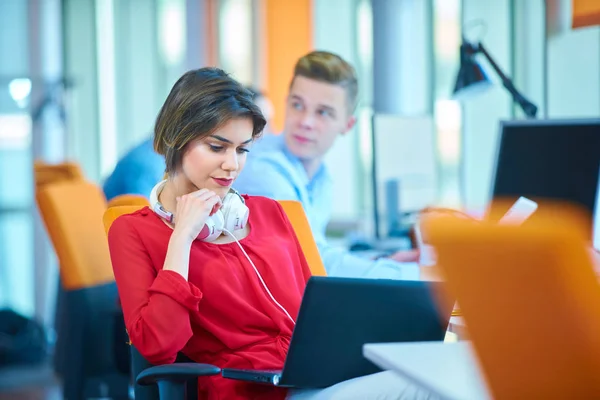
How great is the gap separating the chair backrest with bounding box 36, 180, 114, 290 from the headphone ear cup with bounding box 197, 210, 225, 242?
2.78 ft

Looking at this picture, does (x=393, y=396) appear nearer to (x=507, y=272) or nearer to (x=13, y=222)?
(x=507, y=272)

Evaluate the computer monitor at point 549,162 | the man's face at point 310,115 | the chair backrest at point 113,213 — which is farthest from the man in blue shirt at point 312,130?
the chair backrest at point 113,213

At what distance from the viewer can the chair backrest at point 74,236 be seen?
2.64 m

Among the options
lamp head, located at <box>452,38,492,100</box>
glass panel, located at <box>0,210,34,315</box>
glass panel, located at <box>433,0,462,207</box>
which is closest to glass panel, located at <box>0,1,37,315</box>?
glass panel, located at <box>0,210,34,315</box>

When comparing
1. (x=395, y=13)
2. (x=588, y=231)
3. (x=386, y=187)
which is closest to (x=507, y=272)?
(x=588, y=231)

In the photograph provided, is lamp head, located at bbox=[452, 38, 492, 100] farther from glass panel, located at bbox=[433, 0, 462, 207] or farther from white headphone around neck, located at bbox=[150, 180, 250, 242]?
glass panel, located at bbox=[433, 0, 462, 207]

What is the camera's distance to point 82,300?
2.73 metres

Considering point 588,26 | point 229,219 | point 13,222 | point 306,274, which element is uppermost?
point 588,26

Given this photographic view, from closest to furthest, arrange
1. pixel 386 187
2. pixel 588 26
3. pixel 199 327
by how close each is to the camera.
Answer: pixel 199 327 → pixel 588 26 → pixel 386 187

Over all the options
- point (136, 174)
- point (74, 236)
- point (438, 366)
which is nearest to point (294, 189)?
point (74, 236)

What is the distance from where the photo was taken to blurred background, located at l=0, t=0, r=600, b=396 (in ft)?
16.6

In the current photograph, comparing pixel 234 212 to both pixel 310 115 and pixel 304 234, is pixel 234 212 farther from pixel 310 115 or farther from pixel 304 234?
pixel 310 115

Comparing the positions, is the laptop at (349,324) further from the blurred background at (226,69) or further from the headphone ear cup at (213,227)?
the blurred background at (226,69)

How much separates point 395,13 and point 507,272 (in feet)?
13.9
